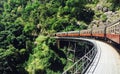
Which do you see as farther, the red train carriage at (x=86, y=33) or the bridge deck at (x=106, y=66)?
the red train carriage at (x=86, y=33)

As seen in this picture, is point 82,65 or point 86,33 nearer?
point 82,65

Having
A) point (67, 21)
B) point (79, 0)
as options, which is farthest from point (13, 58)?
point (79, 0)

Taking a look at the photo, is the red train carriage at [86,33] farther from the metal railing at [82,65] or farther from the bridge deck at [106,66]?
the metal railing at [82,65]

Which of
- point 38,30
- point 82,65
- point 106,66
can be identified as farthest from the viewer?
point 38,30

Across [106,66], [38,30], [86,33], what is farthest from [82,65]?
[38,30]

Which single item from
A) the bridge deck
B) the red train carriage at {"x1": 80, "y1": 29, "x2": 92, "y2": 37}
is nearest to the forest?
the red train carriage at {"x1": 80, "y1": 29, "x2": 92, "y2": 37}

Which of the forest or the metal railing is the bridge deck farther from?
the forest

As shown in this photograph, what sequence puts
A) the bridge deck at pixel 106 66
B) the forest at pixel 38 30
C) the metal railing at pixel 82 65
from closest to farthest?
the metal railing at pixel 82 65 → the bridge deck at pixel 106 66 → the forest at pixel 38 30

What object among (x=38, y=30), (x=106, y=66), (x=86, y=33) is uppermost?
(x=106, y=66)

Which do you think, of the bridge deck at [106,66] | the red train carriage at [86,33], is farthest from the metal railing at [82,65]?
the red train carriage at [86,33]

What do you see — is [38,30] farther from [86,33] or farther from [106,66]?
[106,66]
